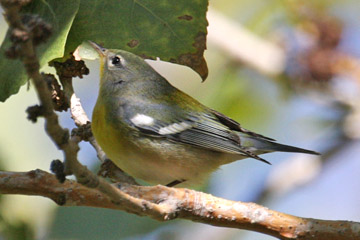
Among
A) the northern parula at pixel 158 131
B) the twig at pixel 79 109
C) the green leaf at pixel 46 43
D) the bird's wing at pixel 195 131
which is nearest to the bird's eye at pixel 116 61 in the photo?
the northern parula at pixel 158 131

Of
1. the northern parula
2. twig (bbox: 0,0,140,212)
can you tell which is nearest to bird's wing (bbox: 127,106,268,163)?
the northern parula

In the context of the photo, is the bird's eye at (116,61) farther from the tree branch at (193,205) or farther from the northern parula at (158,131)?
the tree branch at (193,205)

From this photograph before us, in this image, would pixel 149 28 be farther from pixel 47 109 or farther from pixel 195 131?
pixel 47 109

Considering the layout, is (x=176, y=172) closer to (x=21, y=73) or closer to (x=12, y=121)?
(x=21, y=73)

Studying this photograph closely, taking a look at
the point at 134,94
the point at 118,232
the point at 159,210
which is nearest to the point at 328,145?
the point at 134,94

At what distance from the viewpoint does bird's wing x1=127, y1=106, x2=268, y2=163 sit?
3.46 metres

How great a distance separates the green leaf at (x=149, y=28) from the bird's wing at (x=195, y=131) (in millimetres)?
904

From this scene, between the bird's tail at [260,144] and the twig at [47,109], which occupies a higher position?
the bird's tail at [260,144]

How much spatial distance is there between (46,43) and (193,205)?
91 cm

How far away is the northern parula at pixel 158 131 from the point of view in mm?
3295

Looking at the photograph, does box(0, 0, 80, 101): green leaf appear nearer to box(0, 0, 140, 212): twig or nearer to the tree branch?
the tree branch

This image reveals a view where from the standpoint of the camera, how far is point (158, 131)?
11.4 ft

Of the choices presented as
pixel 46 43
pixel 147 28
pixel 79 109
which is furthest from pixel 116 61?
pixel 46 43

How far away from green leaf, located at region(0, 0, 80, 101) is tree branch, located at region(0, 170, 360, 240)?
42 cm
